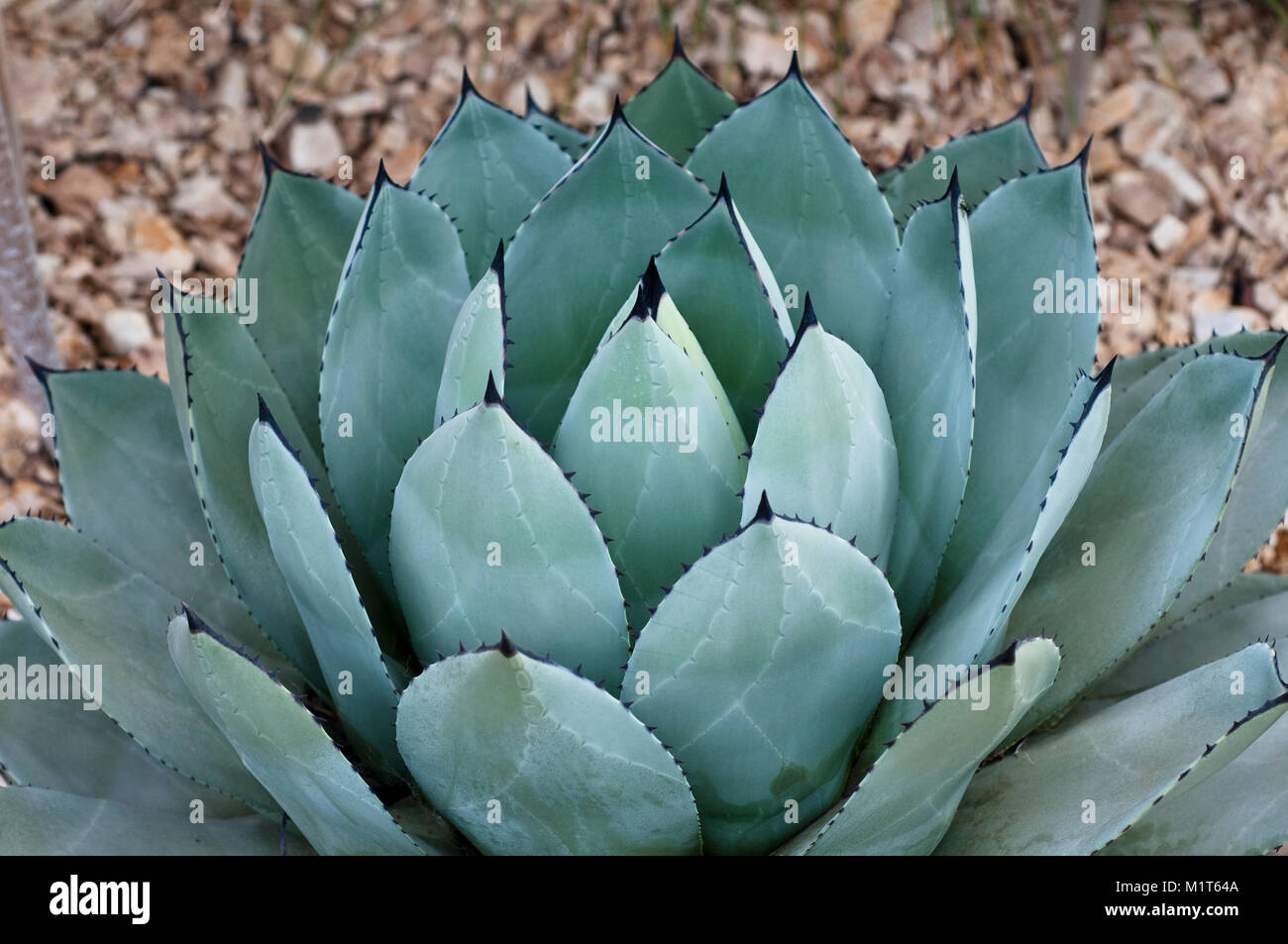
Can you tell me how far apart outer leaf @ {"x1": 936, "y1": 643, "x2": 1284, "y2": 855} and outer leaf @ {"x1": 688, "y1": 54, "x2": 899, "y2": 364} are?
311 millimetres

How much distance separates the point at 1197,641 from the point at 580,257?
57 centimetres

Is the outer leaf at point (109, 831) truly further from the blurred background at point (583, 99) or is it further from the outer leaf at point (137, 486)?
the blurred background at point (583, 99)

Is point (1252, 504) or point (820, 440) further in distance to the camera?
point (1252, 504)

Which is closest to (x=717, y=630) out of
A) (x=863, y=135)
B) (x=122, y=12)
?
(x=863, y=135)

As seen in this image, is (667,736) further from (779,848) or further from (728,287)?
(728,287)

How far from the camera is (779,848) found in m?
0.90

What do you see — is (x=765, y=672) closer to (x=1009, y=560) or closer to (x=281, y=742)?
(x=1009, y=560)

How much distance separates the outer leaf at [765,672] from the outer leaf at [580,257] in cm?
28

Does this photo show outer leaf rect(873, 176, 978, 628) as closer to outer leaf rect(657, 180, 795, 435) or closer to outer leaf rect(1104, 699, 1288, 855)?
outer leaf rect(657, 180, 795, 435)

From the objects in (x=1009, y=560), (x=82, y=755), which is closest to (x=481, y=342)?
(x=1009, y=560)

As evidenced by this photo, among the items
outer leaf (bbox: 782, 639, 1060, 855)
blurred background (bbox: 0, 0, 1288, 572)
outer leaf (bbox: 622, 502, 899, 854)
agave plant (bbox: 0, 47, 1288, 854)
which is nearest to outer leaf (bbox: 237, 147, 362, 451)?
agave plant (bbox: 0, 47, 1288, 854)

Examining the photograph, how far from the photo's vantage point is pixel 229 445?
0.99 meters

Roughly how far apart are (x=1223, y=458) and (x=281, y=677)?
684 millimetres

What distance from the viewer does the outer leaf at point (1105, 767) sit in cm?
82
